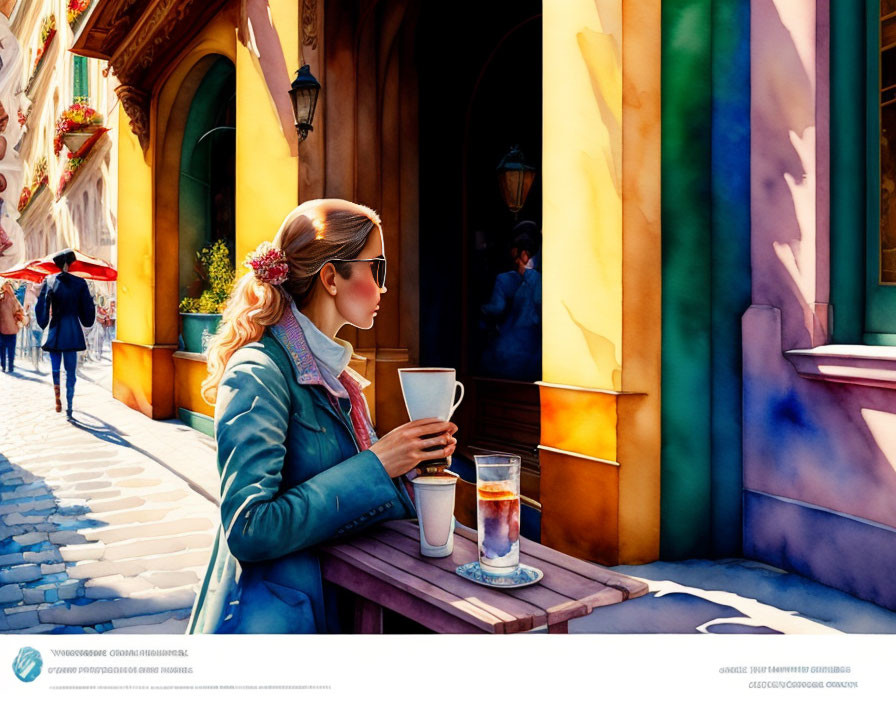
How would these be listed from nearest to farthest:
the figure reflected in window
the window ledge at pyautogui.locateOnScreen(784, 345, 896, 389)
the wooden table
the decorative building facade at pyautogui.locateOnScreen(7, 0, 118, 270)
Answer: the wooden table → the window ledge at pyautogui.locateOnScreen(784, 345, 896, 389) → the figure reflected in window → the decorative building facade at pyautogui.locateOnScreen(7, 0, 118, 270)

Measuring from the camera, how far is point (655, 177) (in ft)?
9.03

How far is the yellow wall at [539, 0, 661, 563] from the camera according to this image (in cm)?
271

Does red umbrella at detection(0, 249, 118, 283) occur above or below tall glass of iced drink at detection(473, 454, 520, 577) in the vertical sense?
above

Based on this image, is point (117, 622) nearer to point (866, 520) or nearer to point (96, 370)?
point (866, 520)

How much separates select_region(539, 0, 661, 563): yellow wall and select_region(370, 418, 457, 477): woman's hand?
5.63ft

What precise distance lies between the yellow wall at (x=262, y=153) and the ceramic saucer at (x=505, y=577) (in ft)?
12.4

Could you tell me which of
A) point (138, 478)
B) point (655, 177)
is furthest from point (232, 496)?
point (138, 478)

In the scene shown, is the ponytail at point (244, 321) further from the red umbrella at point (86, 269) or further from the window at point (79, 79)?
the window at point (79, 79)

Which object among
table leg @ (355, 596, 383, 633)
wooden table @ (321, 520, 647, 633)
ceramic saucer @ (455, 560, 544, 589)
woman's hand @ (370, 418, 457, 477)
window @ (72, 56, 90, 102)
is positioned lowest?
table leg @ (355, 596, 383, 633)

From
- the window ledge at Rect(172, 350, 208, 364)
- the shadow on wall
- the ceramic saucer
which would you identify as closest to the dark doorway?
the shadow on wall

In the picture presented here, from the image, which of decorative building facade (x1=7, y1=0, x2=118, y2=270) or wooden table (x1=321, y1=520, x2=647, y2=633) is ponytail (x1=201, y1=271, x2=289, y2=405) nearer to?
wooden table (x1=321, y1=520, x2=647, y2=633)

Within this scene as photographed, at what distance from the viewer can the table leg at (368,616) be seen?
119cm
